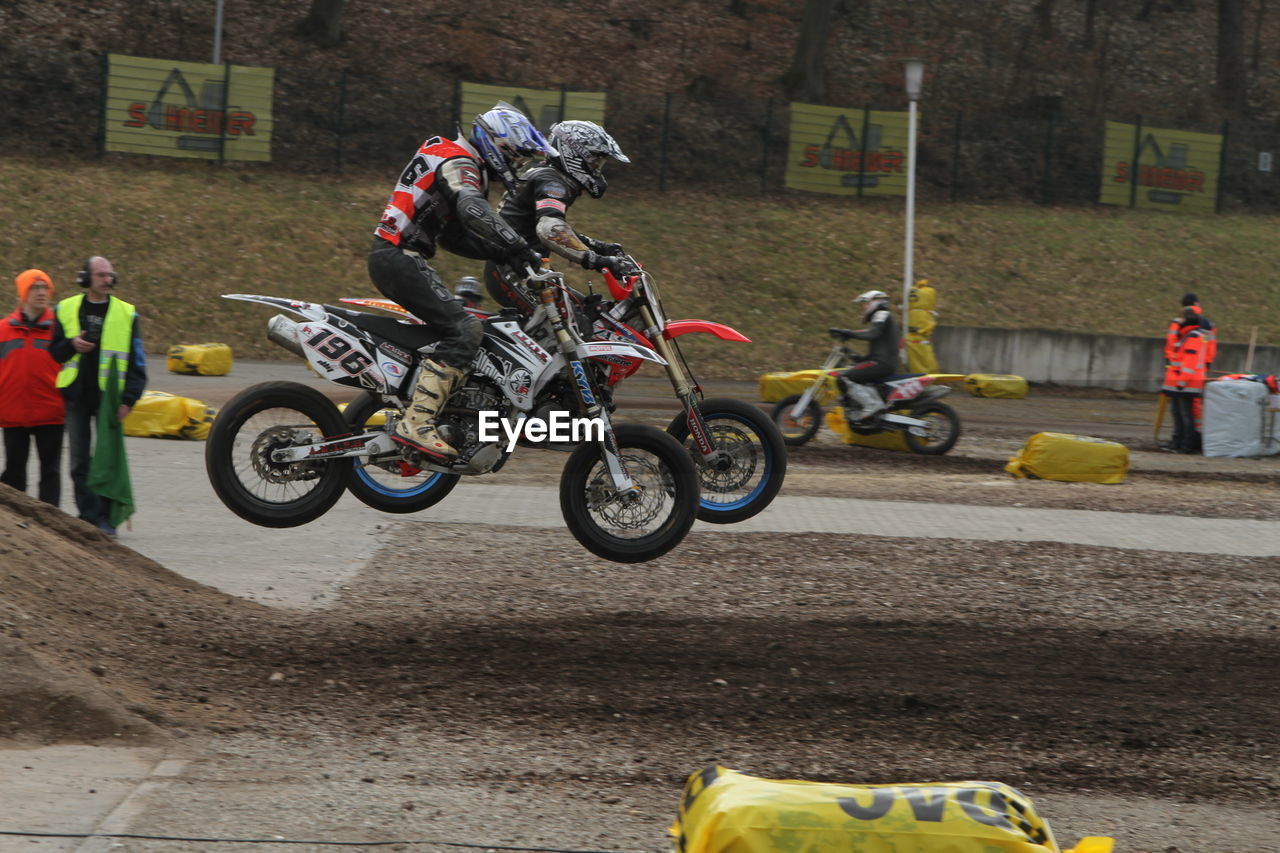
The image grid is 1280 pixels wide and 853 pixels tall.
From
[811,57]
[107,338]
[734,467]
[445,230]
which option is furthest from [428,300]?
[811,57]

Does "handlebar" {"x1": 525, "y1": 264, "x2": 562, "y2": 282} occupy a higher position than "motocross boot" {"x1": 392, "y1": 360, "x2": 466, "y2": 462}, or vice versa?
"handlebar" {"x1": 525, "y1": 264, "x2": 562, "y2": 282}

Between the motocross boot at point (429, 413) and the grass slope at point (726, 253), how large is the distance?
1886 cm

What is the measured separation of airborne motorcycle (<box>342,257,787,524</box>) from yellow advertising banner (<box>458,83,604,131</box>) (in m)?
23.9

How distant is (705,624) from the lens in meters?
9.13

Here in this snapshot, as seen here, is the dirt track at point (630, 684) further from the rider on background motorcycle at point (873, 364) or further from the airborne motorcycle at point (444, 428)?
the rider on background motorcycle at point (873, 364)

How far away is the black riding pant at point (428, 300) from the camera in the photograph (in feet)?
25.1

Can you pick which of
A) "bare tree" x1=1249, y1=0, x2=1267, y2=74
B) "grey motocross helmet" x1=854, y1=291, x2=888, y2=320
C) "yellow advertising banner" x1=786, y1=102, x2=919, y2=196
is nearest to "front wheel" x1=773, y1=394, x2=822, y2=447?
"grey motocross helmet" x1=854, y1=291, x2=888, y2=320

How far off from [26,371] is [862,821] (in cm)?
846

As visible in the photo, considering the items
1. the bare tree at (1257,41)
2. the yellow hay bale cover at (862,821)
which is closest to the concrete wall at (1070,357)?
the bare tree at (1257,41)

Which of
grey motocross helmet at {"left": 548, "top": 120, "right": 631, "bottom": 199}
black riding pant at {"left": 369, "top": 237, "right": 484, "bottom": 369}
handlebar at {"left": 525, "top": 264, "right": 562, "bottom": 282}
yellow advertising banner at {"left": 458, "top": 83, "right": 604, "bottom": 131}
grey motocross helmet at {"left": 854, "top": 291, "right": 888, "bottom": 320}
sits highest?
yellow advertising banner at {"left": 458, "top": 83, "right": 604, "bottom": 131}

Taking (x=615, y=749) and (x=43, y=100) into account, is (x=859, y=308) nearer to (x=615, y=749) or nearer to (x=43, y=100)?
(x=43, y=100)

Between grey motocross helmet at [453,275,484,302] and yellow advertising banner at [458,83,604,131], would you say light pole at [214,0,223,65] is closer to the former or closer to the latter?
yellow advertising banner at [458,83,604,131]

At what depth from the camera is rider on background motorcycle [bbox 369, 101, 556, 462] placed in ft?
24.8

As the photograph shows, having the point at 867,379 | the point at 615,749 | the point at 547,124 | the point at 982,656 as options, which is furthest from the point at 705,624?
the point at 547,124
